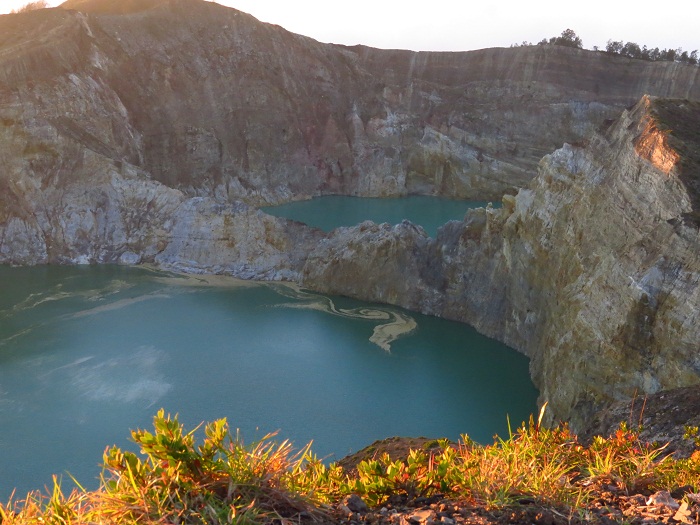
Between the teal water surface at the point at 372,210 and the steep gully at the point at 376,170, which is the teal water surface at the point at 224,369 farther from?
the teal water surface at the point at 372,210

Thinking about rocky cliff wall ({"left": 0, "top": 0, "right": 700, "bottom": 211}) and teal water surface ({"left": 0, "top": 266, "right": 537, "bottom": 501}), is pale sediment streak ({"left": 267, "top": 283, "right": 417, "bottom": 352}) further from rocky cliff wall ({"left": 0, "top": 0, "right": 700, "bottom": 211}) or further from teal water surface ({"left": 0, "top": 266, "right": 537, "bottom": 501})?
rocky cliff wall ({"left": 0, "top": 0, "right": 700, "bottom": 211})

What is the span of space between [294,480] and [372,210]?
37.7 meters

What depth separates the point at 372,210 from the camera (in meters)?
41.2

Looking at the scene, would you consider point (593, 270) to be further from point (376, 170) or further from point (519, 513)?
point (376, 170)

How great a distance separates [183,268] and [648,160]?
63.4ft

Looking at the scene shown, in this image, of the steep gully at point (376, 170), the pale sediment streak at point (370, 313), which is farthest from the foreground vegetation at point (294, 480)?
the pale sediment streak at point (370, 313)

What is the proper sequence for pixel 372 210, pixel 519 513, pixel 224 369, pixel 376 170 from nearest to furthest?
1. pixel 519 513
2. pixel 224 369
3. pixel 372 210
4. pixel 376 170

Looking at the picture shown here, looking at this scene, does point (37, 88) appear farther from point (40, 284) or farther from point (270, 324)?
point (270, 324)

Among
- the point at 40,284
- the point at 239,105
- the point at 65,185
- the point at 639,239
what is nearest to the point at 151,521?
the point at 639,239

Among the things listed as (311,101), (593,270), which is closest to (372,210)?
(311,101)

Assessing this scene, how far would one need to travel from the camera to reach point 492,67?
162 feet

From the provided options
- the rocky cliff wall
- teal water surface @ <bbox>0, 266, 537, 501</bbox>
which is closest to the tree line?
the rocky cliff wall

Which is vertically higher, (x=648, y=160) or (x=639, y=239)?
(x=648, y=160)

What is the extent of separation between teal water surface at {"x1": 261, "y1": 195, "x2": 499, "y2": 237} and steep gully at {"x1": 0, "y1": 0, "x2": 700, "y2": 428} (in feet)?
4.64
